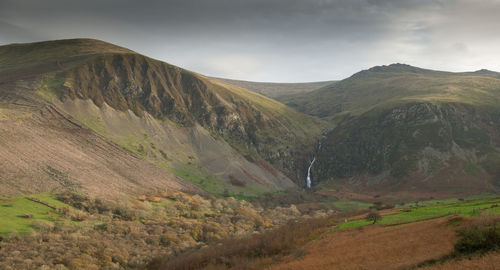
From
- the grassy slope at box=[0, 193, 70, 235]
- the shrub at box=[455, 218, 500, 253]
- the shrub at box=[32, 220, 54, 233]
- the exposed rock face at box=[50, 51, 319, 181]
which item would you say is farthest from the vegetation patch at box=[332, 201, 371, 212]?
the shrub at box=[32, 220, 54, 233]

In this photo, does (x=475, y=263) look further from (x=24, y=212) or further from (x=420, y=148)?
(x=420, y=148)

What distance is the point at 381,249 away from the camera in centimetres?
2350

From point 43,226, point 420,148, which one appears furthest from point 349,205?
point 43,226

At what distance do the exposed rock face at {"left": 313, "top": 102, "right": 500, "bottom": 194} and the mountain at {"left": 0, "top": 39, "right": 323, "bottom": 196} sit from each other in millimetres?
16334

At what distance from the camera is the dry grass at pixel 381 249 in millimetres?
20453

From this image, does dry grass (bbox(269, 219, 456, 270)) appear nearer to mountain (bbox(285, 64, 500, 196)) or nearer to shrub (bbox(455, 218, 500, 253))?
shrub (bbox(455, 218, 500, 253))

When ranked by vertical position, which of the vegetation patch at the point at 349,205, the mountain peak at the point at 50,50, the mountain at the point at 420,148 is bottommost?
the vegetation patch at the point at 349,205

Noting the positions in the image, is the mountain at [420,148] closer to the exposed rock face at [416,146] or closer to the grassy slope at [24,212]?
the exposed rock face at [416,146]

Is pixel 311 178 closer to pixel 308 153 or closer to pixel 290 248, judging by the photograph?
pixel 308 153

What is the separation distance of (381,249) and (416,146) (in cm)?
10797

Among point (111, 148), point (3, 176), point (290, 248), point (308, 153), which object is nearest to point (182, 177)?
point (111, 148)

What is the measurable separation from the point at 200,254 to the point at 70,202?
89.9ft

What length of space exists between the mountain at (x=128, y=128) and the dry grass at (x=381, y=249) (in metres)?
45.4

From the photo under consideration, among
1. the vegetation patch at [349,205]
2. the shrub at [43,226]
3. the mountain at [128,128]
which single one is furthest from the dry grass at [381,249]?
the vegetation patch at [349,205]
